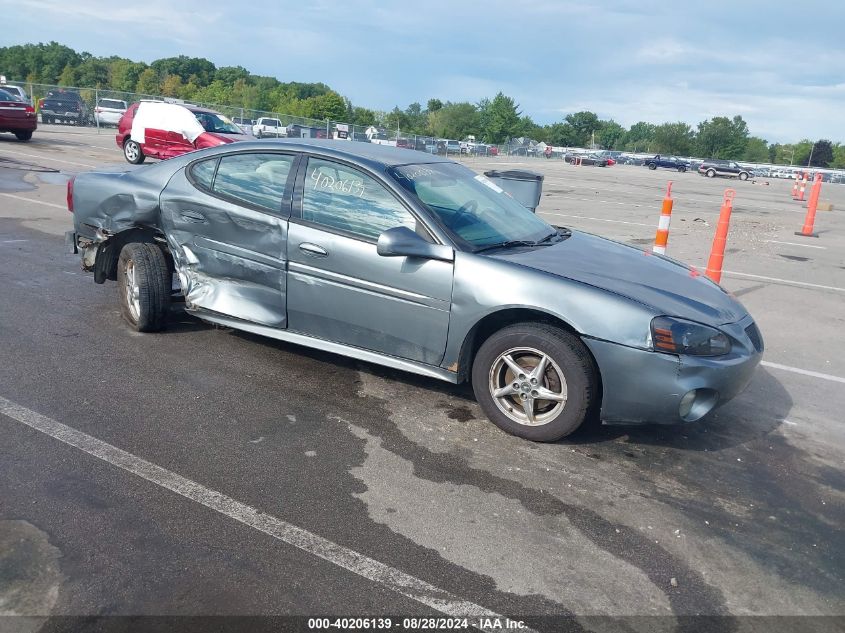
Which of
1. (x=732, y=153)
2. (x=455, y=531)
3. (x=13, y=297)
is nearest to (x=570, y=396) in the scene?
(x=455, y=531)

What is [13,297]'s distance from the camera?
6398 millimetres

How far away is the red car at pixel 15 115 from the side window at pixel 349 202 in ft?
72.2

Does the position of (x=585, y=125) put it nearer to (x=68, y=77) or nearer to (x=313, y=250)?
(x=68, y=77)

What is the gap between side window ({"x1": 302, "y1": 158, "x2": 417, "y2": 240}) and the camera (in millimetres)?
4543

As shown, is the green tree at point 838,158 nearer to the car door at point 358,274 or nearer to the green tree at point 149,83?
the green tree at point 149,83

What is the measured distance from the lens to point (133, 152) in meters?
20.2

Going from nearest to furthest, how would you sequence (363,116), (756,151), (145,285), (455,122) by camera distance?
1. (145,285)
2. (363,116)
3. (455,122)
4. (756,151)

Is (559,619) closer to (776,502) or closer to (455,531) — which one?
(455,531)

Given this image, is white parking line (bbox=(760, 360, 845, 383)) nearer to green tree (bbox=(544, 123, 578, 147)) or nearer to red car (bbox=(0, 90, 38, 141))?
red car (bbox=(0, 90, 38, 141))

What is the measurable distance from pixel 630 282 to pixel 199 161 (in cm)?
320

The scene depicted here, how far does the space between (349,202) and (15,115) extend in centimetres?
2257

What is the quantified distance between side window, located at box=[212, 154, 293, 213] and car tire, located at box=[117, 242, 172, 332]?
0.79 meters

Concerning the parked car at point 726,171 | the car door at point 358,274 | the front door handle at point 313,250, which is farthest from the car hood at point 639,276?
the parked car at point 726,171

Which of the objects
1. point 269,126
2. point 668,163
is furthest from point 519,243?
point 668,163
